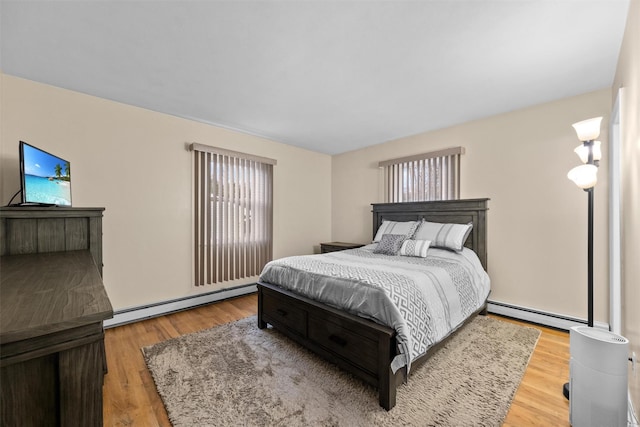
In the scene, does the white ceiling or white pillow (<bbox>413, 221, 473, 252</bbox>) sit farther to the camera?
white pillow (<bbox>413, 221, 473, 252</bbox>)

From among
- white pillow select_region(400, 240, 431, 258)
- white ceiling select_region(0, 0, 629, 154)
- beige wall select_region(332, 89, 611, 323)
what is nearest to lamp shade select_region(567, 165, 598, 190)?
white ceiling select_region(0, 0, 629, 154)

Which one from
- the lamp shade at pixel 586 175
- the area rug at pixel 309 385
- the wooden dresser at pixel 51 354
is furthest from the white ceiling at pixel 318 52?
the area rug at pixel 309 385

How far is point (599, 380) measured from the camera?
4.47ft

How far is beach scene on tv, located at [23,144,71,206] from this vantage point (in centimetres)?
185

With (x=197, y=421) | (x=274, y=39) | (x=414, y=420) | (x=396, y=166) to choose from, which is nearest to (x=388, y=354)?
(x=414, y=420)

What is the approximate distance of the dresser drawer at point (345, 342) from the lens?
175 centimetres

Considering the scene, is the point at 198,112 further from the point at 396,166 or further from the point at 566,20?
the point at 566,20

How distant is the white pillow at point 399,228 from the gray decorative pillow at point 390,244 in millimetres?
151

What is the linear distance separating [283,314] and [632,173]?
8.77 feet

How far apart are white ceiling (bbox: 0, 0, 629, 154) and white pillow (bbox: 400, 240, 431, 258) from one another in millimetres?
1556

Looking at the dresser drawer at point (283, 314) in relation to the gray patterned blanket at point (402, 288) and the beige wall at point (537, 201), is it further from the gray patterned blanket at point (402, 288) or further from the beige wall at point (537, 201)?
the beige wall at point (537, 201)

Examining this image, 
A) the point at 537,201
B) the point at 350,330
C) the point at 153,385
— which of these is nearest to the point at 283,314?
the point at 350,330

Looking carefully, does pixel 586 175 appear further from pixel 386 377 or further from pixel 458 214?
pixel 386 377

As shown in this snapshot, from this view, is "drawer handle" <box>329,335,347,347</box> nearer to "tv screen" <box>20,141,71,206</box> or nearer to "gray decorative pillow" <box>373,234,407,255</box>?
"gray decorative pillow" <box>373,234,407,255</box>
